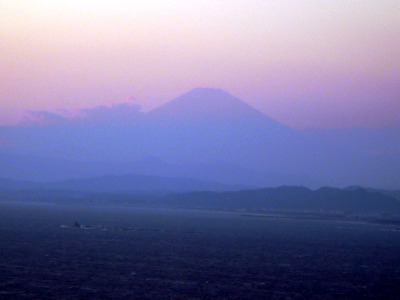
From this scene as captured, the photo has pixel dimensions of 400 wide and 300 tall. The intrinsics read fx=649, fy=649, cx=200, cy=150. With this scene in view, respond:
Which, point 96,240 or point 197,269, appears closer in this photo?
point 197,269

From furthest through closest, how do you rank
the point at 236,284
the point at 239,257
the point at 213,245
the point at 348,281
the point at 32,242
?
the point at 213,245 < the point at 32,242 < the point at 239,257 < the point at 348,281 < the point at 236,284

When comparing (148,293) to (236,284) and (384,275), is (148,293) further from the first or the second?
(384,275)

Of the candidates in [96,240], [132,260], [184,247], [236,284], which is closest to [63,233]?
[96,240]

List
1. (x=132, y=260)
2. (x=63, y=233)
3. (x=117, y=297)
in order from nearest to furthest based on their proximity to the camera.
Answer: (x=117, y=297), (x=132, y=260), (x=63, y=233)

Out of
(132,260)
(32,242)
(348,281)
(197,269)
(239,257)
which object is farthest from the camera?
(32,242)

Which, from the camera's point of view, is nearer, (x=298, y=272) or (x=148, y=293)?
(x=148, y=293)

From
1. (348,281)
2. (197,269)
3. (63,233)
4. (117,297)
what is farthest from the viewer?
(63,233)

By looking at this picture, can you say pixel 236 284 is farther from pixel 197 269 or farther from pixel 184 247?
pixel 184 247

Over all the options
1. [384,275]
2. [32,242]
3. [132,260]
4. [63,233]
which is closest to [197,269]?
[132,260]

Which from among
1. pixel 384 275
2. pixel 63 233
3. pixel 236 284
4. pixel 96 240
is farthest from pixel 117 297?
pixel 63 233
